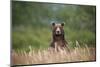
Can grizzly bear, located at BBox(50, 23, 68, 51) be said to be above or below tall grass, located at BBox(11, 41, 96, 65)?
above

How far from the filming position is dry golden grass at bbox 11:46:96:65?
88.3 inches

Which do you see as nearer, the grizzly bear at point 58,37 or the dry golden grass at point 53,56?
the dry golden grass at point 53,56

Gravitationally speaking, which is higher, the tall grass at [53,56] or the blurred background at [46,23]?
the blurred background at [46,23]

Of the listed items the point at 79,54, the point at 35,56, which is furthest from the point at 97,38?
the point at 35,56

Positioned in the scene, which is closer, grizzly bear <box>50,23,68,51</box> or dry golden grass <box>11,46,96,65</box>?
dry golden grass <box>11,46,96,65</box>

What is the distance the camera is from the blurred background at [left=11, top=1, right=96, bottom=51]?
2.24 m

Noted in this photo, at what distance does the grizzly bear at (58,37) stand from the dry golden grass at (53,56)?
0.08 metres

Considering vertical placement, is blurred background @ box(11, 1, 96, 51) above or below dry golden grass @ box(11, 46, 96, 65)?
above

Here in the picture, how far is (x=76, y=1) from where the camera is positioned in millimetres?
2498

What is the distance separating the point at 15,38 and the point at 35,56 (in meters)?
0.34

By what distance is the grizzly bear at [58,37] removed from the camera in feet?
7.85

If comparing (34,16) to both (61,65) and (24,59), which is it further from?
(61,65)

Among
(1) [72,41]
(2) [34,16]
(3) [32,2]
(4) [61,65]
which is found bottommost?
(4) [61,65]

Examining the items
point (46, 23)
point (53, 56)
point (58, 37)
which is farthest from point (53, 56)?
point (46, 23)
